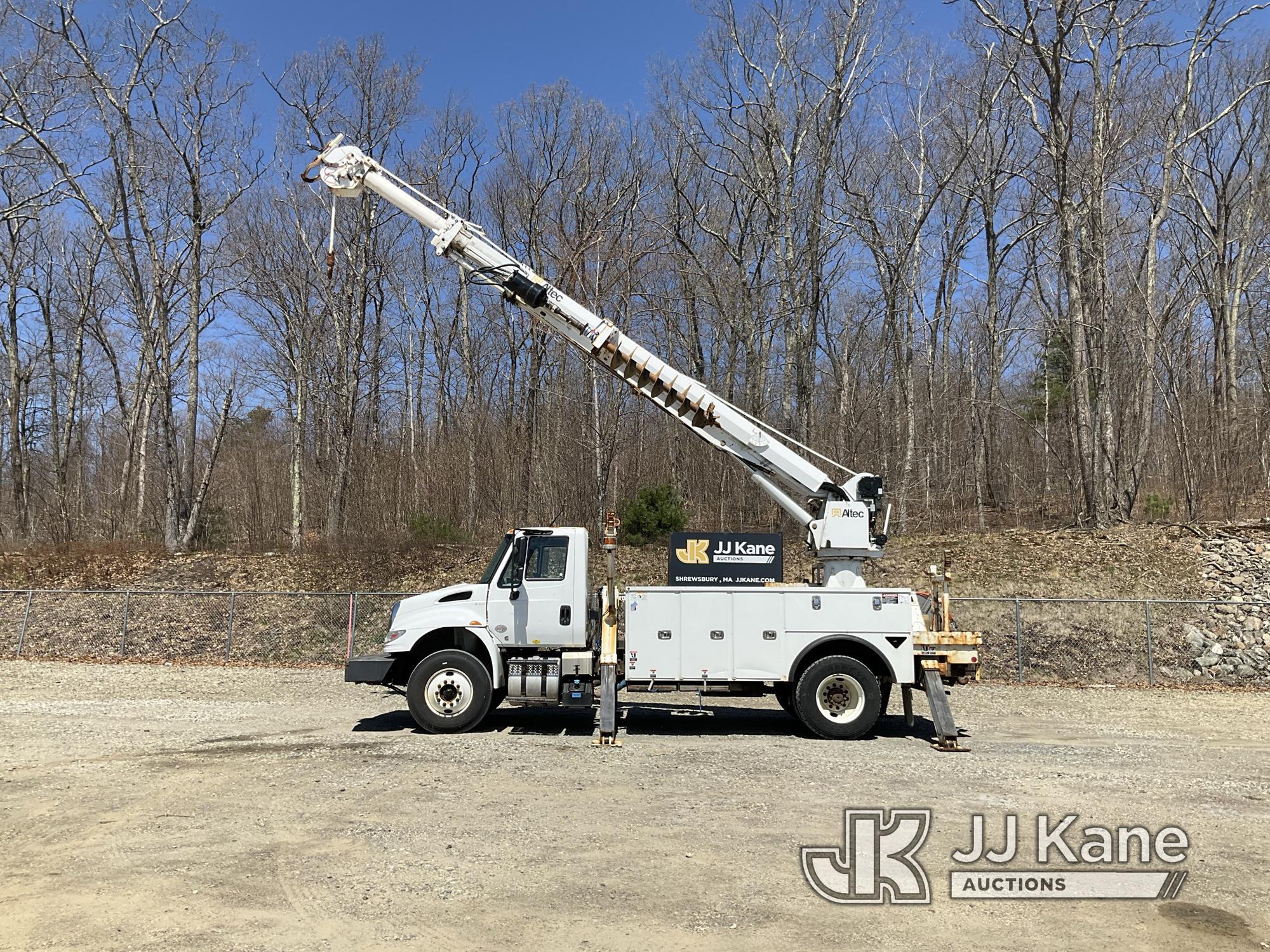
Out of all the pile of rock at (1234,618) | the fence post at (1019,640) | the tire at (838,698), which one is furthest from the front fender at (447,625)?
the pile of rock at (1234,618)

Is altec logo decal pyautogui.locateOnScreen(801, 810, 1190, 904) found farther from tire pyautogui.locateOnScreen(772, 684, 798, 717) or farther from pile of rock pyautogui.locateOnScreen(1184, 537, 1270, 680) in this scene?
pile of rock pyautogui.locateOnScreen(1184, 537, 1270, 680)

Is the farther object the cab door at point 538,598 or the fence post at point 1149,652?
the fence post at point 1149,652

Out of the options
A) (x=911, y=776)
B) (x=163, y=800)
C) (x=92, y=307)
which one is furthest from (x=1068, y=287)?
(x=92, y=307)

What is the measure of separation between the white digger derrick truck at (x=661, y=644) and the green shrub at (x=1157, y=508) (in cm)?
1702

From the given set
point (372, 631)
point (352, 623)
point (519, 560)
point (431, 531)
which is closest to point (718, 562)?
point (519, 560)

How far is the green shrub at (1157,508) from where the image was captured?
24469 mm

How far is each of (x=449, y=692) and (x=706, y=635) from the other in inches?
131

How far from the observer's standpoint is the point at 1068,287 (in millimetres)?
23797

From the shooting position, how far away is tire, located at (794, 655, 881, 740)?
1058 centimetres

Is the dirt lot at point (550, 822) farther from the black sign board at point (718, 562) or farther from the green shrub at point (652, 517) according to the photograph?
the green shrub at point (652, 517)

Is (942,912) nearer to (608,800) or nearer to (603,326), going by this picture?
(608,800)

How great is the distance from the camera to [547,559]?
36.5ft

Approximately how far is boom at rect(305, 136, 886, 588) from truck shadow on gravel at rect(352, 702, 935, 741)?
2.26 meters

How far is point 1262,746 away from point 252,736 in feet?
42.2
